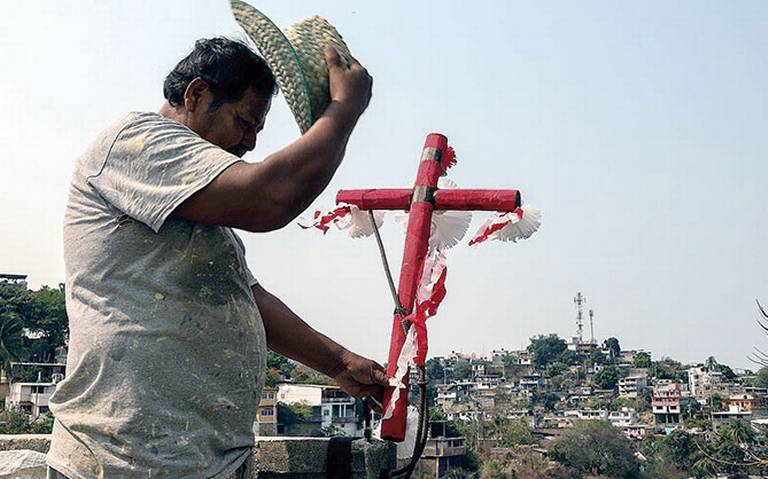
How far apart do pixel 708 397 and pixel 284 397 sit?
44917 mm

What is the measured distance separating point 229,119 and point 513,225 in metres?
1.06

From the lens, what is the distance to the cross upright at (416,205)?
230cm

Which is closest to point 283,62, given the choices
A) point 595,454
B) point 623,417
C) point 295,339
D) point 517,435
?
point 295,339

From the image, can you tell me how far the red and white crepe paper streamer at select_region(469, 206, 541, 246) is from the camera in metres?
2.51

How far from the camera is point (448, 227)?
260cm

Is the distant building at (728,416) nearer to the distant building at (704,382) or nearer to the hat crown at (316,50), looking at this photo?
the distant building at (704,382)

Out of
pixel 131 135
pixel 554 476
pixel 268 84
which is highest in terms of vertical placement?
pixel 268 84

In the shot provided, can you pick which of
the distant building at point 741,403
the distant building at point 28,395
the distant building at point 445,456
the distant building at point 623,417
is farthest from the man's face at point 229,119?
the distant building at point 741,403

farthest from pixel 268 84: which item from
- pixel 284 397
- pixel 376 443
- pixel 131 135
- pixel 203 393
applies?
pixel 284 397

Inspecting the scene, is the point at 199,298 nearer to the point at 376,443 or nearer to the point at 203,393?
the point at 203,393

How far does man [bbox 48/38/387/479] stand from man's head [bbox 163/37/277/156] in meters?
0.06

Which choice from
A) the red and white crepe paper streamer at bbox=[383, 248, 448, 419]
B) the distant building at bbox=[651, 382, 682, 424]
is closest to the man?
the red and white crepe paper streamer at bbox=[383, 248, 448, 419]

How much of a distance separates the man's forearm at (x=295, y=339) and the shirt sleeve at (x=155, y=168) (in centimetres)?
66

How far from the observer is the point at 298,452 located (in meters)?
2.87
